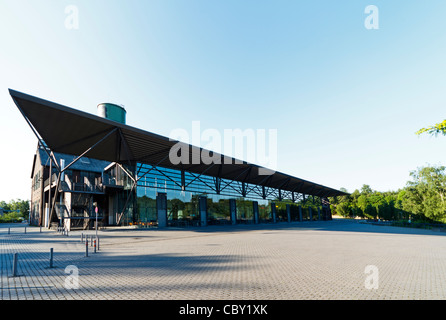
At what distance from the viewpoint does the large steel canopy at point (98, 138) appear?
60.4 feet

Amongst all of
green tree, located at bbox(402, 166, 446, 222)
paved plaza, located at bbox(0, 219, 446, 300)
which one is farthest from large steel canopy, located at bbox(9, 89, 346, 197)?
green tree, located at bbox(402, 166, 446, 222)

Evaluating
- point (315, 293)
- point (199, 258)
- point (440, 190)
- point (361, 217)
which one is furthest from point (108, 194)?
point (361, 217)

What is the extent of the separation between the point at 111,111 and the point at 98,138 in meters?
A: 14.9

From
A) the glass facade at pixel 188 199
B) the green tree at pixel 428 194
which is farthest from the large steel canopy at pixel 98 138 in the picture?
the green tree at pixel 428 194

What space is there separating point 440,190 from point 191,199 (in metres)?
46.6

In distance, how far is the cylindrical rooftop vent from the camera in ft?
123

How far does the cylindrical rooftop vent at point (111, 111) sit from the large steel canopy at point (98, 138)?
29.4ft

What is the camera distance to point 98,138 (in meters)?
25.1

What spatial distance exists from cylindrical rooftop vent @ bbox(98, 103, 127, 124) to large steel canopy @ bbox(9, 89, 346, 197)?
895 centimetres

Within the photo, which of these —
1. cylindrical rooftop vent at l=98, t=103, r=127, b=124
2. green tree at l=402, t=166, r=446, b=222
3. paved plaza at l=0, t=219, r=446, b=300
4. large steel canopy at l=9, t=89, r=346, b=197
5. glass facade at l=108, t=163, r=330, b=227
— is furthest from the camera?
green tree at l=402, t=166, r=446, b=222

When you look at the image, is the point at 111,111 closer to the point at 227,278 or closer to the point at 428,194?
the point at 227,278

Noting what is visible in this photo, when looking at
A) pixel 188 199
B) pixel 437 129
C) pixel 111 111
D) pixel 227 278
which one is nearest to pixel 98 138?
pixel 111 111

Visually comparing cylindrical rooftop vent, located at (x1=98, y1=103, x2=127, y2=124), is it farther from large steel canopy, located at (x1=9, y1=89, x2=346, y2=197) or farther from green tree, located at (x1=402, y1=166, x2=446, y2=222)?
green tree, located at (x1=402, y1=166, x2=446, y2=222)
